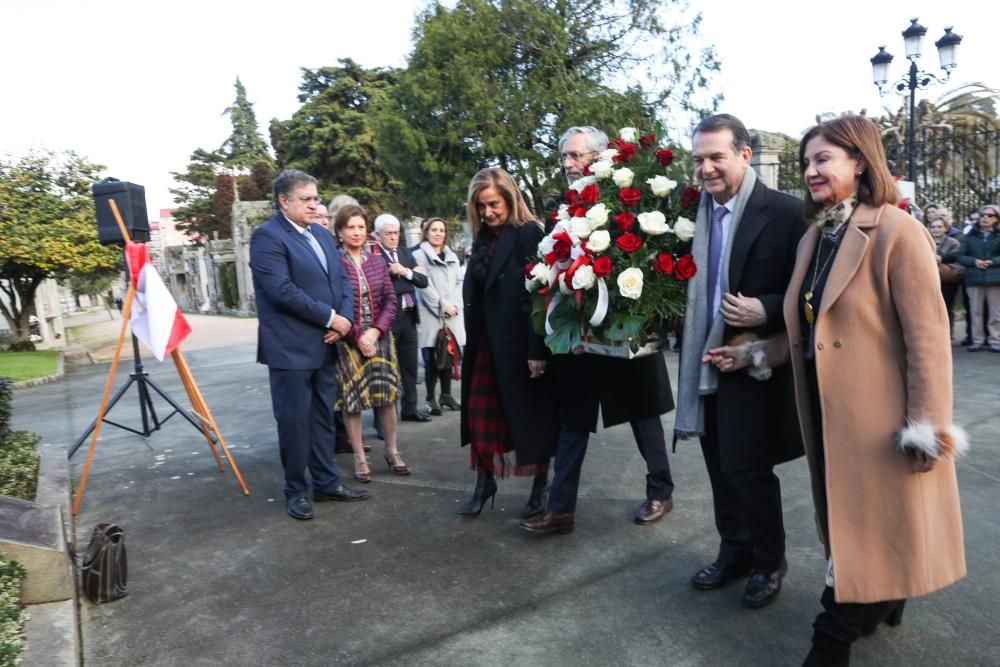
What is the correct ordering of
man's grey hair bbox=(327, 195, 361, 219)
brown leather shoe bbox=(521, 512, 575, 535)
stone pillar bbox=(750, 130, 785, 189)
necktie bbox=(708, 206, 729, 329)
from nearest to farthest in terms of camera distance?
necktie bbox=(708, 206, 729, 329)
brown leather shoe bbox=(521, 512, 575, 535)
man's grey hair bbox=(327, 195, 361, 219)
stone pillar bbox=(750, 130, 785, 189)

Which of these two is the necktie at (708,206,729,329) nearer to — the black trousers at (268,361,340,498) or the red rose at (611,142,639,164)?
the red rose at (611,142,639,164)

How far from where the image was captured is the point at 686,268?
3.09 m

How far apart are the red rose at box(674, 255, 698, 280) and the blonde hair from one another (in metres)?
1.19

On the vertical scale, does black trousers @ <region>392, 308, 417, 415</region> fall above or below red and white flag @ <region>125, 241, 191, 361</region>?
below

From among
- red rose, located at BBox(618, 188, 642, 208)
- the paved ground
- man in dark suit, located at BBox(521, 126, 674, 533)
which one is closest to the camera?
the paved ground

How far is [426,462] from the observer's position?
5676 mm

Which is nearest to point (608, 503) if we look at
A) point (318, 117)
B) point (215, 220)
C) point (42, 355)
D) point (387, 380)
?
point (387, 380)

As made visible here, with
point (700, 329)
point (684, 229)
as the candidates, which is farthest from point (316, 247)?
point (700, 329)

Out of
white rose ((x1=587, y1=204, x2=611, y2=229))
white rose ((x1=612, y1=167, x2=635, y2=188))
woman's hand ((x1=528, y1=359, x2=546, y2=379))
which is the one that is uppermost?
white rose ((x1=612, y1=167, x2=635, y2=188))

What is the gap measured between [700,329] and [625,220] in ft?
1.98

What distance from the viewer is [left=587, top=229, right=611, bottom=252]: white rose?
127 inches

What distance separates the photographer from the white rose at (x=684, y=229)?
3145 millimetres

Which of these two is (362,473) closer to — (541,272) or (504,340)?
(504,340)

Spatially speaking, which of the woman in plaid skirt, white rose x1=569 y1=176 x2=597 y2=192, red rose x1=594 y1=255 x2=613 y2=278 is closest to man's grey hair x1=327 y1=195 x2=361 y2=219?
the woman in plaid skirt
